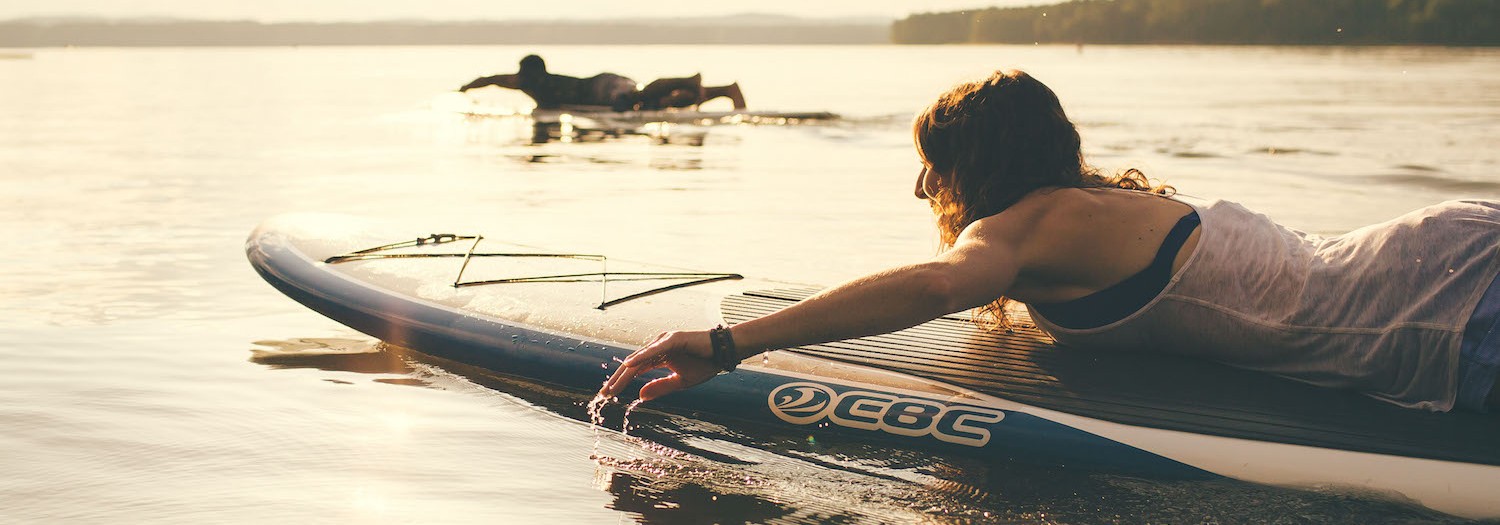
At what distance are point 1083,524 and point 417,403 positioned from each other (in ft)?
8.39

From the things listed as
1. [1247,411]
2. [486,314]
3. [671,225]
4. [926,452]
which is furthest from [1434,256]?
[671,225]

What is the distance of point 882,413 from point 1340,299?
134 centimetres

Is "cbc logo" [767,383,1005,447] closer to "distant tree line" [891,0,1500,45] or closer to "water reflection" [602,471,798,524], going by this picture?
"water reflection" [602,471,798,524]

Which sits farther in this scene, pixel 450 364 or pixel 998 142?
pixel 450 364

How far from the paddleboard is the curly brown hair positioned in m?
0.67

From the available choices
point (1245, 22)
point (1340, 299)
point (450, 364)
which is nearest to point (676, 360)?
point (1340, 299)

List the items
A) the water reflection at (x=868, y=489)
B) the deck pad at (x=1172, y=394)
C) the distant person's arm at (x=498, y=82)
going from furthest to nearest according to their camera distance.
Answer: the distant person's arm at (x=498, y=82) → the water reflection at (x=868, y=489) → the deck pad at (x=1172, y=394)

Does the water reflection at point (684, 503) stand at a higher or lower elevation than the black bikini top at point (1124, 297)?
lower

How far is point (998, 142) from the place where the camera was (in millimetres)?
3389

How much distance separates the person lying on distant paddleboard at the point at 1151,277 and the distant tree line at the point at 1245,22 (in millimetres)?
49407

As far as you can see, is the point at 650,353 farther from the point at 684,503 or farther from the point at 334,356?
the point at 334,356

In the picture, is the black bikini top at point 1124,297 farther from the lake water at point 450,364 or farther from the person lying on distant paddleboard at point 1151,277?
the lake water at point 450,364

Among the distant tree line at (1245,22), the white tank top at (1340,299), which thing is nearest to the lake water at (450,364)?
the white tank top at (1340,299)

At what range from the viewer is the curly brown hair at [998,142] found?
3379 mm
